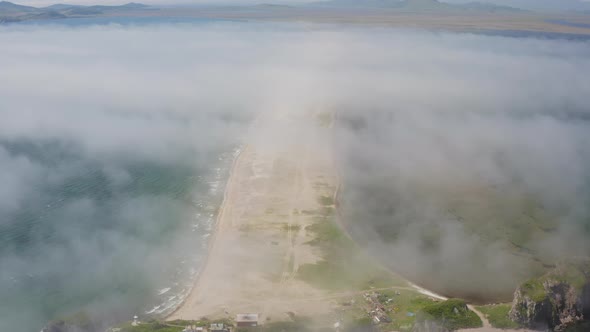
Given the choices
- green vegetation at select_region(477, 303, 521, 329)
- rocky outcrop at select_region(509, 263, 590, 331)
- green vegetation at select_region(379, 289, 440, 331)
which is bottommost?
green vegetation at select_region(379, 289, 440, 331)

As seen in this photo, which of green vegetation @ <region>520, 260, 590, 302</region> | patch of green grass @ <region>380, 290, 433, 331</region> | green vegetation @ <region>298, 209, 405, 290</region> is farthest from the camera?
green vegetation @ <region>298, 209, 405, 290</region>

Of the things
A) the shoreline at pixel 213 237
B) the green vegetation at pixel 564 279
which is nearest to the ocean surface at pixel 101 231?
the shoreline at pixel 213 237

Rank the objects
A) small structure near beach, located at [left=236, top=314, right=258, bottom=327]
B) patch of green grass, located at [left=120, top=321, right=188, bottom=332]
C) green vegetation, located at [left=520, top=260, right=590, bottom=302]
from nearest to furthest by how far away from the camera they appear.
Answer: patch of green grass, located at [left=120, top=321, right=188, bottom=332] → small structure near beach, located at [left=236, top=314, right=258, bottom=327] → green vegetation, located at [left=520, top=260, right=590, bottom=302]

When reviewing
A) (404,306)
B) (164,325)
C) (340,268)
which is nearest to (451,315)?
(404,306)

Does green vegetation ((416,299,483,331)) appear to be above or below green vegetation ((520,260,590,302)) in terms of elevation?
below

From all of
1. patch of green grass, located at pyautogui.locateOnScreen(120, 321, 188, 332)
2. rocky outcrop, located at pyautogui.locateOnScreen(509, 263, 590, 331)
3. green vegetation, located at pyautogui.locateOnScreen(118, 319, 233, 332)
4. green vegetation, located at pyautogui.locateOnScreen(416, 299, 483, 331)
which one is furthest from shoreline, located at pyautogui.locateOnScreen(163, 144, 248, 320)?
rocky outcrop, located at pyautogui.locateOnScreen(509, 263, 590, 331)

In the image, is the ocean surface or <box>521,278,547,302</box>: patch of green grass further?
the ocean surface

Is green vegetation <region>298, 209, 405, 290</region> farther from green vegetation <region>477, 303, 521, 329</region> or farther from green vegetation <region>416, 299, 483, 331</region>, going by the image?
green vegetation <region>477, 303, 521, 329</region>
